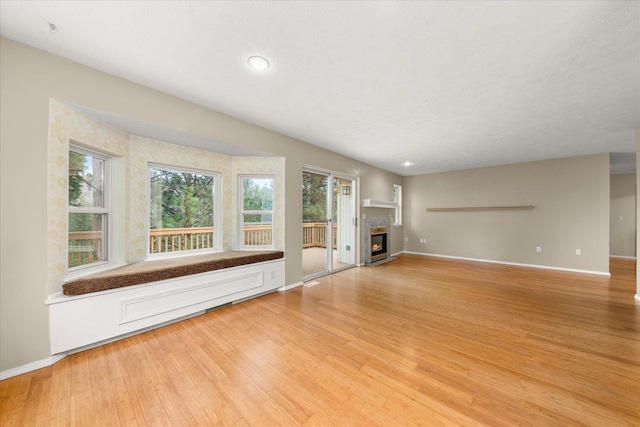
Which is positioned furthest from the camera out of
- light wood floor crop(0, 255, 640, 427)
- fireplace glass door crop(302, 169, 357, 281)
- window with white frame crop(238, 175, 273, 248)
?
fireplace glass door crop(302, 169, 357, 281)

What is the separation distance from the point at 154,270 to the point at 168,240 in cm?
82

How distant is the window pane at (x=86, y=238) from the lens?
221 centimetres

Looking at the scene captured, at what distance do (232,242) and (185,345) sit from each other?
1.70m

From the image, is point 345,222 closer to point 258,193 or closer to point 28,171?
point 258,193

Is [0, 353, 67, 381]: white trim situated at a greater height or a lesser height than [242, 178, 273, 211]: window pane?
lesser

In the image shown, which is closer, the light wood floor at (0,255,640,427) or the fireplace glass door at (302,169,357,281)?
the light wood floor at (0,255,640,427)

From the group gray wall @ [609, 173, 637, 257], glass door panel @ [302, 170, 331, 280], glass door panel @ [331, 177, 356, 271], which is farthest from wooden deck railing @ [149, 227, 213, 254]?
gray wall @ [609, 173, 637, 257]

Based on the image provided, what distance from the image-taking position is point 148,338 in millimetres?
2174

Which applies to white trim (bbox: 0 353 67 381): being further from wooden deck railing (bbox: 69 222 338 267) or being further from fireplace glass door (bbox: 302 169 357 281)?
fireplace glass door (bbox: 302 169 357 281)

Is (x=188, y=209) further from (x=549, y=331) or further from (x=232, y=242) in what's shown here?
(x=549, y=331)

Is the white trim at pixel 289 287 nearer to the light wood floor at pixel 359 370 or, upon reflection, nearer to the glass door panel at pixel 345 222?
the light wood floor at pixel 359 370

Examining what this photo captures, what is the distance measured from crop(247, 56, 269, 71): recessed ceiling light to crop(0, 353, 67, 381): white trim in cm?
289

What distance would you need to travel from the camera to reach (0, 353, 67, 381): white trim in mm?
1615

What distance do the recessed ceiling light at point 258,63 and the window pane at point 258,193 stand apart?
76.9 inches
